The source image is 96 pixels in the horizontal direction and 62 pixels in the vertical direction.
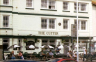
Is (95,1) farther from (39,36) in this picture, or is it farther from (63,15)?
(39,36)

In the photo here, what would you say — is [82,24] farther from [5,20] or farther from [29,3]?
[5,20]

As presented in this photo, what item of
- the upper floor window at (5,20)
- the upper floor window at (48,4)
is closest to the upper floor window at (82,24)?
the upper floor window at (48,4)

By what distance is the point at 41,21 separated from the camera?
33.5m

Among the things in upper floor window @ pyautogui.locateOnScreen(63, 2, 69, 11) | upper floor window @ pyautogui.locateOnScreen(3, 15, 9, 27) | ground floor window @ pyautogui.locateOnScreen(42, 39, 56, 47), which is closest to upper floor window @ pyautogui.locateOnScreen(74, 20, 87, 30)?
upper floor window @ pyautogui.locateOnScreen(63, 2, 69, 11)

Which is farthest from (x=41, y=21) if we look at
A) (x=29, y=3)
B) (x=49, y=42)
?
(x=49, y=42)

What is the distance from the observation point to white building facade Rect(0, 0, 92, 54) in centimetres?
3134

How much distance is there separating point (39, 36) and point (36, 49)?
1.89 metres

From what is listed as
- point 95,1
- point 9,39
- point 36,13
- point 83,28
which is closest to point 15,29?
point 9,39

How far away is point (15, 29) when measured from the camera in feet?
104

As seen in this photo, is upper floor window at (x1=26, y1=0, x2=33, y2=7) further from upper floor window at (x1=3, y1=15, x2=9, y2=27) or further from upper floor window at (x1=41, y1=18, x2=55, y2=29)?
upper floor window at (x1=3, y1=15, x2=9, y2=27)

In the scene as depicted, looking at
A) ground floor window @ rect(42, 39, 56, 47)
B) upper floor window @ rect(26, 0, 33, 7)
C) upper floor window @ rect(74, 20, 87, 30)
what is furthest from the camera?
upper floor window @ rect(74, 20, 87, 30)

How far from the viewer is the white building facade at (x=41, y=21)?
31.3 m

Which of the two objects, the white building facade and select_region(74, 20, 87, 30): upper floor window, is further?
select_region(74, 20, 87, 30): upper floor window

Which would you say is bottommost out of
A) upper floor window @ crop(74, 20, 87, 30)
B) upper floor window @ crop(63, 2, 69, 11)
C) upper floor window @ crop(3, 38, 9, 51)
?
upper floor window @ crop(3, 38, 9, 51)
